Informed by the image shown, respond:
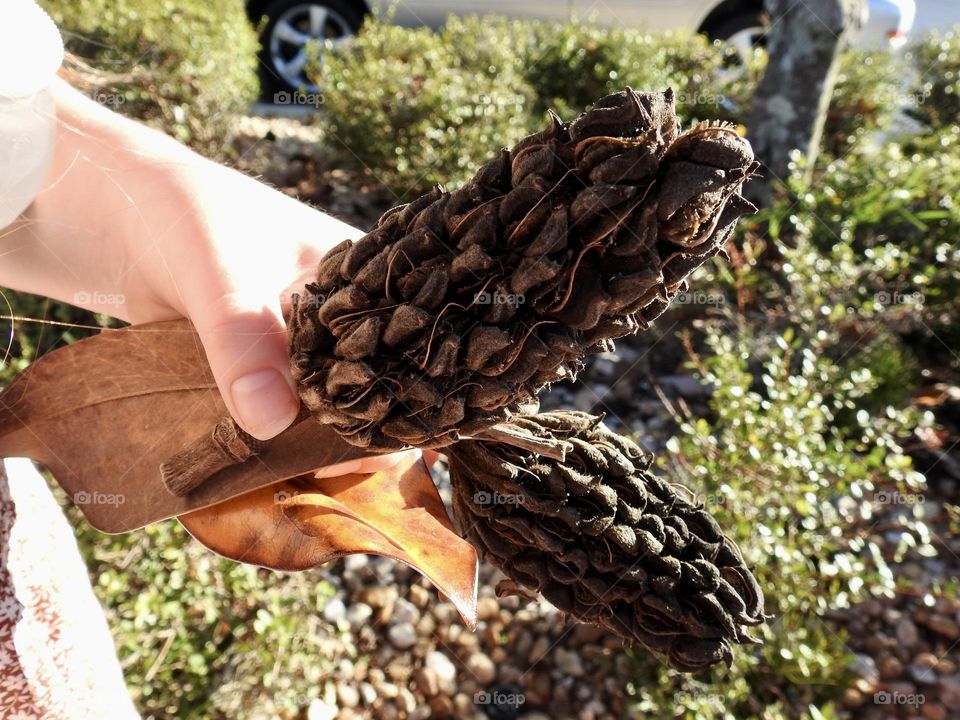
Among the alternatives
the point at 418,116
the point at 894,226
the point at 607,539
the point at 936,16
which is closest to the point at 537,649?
the point at 607,539

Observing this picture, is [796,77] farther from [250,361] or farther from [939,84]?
[250,361]

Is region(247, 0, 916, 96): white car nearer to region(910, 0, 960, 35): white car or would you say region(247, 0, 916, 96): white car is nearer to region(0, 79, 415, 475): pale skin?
region(910, 0, 960, 35): white car

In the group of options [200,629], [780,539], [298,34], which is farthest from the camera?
[298,34]

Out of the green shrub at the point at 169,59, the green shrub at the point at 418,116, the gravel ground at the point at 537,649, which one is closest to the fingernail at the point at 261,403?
the gravel ground at the point at 537,649

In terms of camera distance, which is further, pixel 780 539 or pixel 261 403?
pixel 780 539

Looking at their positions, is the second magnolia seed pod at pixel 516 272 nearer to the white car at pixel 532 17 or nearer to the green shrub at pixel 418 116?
the green shrub at pixel 418 116
